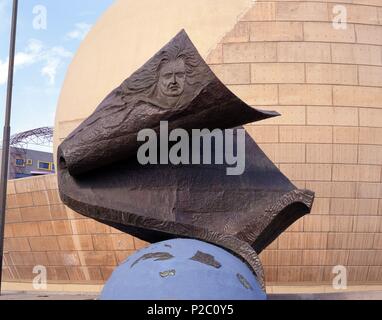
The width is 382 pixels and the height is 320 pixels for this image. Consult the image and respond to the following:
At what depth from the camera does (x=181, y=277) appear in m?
4.23

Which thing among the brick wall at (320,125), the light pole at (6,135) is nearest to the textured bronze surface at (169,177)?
the light pole at (6,135)

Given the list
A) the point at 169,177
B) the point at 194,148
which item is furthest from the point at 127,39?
the point at 169,177

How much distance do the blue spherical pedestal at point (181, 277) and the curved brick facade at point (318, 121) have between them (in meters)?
7.87

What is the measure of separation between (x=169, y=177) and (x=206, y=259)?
1.61 m

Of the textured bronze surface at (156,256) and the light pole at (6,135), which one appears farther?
the light pole at (6,135)

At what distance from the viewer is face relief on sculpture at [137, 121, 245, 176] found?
5.80 metres

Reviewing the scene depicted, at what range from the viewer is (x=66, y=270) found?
14.4m

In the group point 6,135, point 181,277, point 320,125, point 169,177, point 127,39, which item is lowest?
point 181,277

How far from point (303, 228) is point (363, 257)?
1.65 m

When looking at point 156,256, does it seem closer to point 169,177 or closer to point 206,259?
point 206,259

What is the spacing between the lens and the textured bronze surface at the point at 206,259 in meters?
4.55

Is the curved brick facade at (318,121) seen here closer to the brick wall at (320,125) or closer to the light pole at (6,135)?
the brick wall at (320,125)

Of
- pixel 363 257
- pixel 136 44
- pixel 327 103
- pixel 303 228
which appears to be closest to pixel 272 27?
pixel 327 103

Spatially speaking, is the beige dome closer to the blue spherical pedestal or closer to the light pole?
the light pole
